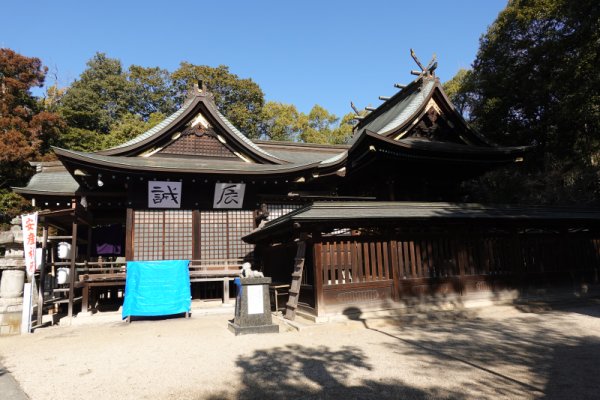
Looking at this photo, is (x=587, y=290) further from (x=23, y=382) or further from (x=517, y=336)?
(x=23, y=382)

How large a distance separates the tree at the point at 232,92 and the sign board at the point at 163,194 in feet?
90.2

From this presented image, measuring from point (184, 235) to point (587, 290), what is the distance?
1349cm

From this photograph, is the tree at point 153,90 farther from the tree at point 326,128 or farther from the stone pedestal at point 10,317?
the stone pedestal at point 10,317

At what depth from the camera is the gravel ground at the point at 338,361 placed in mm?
4961

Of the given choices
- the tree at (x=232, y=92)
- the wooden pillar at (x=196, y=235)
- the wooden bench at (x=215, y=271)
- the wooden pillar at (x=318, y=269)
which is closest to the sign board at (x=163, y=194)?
the wooden pillar at (x=196, y=235)

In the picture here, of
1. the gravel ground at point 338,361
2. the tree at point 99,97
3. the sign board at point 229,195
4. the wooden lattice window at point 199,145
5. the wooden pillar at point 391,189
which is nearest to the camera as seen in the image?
the gravel ground at point 338,361

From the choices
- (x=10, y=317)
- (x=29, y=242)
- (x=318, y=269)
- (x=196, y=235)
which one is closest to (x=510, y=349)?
(x=318, y=269)

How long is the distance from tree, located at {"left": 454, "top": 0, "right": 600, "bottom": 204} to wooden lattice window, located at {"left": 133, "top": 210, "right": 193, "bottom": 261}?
19.9 meters

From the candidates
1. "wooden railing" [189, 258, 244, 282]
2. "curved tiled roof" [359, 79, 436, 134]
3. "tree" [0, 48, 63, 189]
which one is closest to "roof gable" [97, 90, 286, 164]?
"wooden railing" [189, 258, 244, 282]

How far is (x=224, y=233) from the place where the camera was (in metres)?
14.9

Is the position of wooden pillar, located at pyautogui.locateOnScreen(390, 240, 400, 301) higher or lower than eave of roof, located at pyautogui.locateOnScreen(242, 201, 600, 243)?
lower

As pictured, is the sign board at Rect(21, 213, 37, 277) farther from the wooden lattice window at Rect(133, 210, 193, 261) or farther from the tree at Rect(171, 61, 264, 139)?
the tree at Rect(171, 61, 264, 139)

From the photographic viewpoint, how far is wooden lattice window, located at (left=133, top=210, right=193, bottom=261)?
13961 mm

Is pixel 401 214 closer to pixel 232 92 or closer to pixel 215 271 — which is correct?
pixel 215 271
